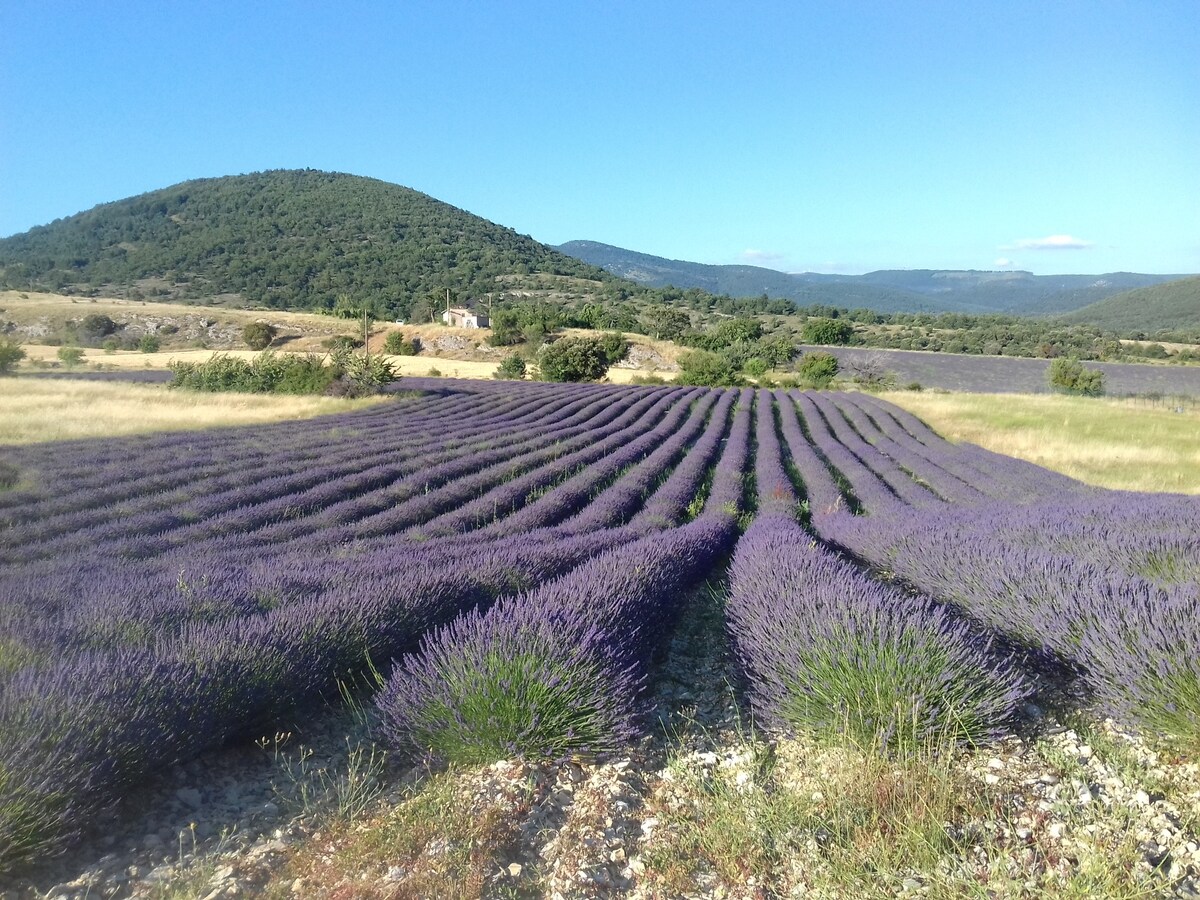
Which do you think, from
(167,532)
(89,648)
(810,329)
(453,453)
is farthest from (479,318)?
(89,648)

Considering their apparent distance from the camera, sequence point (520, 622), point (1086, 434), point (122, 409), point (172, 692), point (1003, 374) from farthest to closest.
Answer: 1. point (1003, 374)
2. point (1086, 434)
3. point (122, 409)
4. point (520, 622)
5. point (172, 692)

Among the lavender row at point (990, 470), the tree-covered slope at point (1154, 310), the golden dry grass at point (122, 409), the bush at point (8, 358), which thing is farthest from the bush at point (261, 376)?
the tree-covered slope at point (1154, 310)

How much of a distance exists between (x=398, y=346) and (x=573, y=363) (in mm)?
18032

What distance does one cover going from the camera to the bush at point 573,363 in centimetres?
4131

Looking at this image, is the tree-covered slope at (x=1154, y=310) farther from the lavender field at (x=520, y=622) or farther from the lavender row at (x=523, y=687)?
the lavender row at (x=523, y=687)

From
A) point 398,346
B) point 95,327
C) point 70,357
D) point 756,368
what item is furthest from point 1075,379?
point 95,327

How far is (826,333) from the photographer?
206 feet

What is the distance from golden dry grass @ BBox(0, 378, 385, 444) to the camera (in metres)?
14.2

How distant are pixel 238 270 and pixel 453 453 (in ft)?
255

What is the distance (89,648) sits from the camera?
3.19 metres

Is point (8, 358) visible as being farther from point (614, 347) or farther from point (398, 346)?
point (614, 347)

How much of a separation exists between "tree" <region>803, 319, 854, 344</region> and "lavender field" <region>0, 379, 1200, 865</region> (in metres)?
56.3

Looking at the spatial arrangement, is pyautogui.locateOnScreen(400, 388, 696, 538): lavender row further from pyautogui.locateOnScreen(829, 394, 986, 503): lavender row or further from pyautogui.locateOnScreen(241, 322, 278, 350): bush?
pyautogui.locateOnScreen(241, 322, 278, 350): bush

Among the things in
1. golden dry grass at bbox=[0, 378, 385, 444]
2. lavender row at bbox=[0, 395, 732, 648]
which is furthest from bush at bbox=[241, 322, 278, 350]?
lavender row at bbox=[0, 395, 732, 648]
